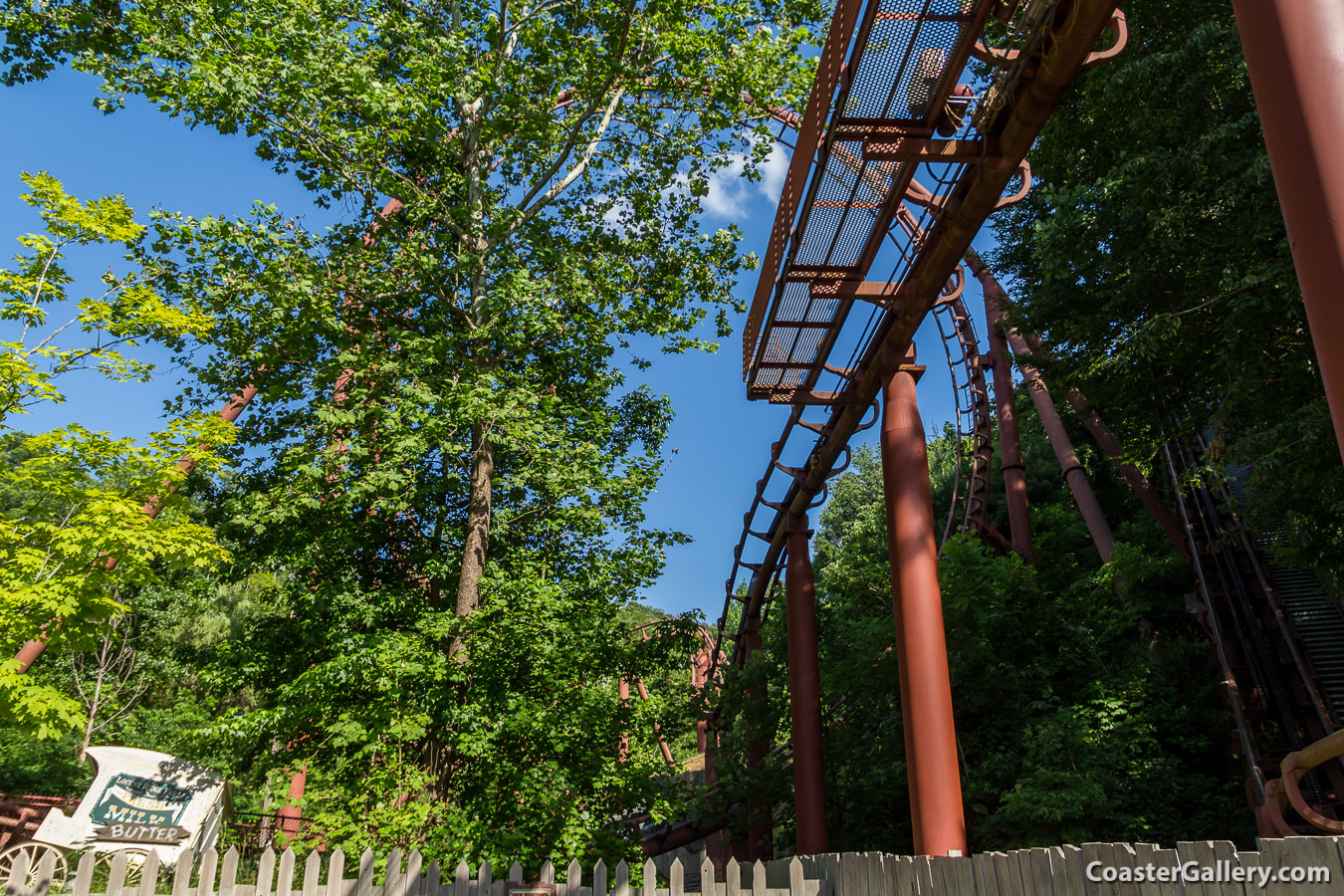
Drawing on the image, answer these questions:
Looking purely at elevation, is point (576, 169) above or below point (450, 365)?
above

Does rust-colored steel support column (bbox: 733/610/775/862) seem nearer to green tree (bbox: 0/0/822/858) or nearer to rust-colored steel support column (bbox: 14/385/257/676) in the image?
green tree (bbox: 0/0/822/858)

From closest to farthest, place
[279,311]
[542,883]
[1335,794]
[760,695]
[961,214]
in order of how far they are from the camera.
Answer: [542,883], [961,214], [1335,794], [279,311], [760,695]

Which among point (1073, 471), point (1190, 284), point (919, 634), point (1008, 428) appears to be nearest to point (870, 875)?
point (919, 634)

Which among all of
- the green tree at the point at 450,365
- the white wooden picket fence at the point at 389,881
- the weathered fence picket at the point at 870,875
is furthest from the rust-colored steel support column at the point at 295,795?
the white wooden picket fence at the point at 389,881

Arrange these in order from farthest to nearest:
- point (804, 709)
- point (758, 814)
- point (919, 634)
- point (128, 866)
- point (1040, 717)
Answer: point (758, 814)
point (804, 709)
point (1040, 717)
point (128, 866)
point (919, 634)

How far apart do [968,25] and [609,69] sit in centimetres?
724

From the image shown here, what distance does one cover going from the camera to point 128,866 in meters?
8.50

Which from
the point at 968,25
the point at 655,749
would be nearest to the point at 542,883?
the point at 968,25

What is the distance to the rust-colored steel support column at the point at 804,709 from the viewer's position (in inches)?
440

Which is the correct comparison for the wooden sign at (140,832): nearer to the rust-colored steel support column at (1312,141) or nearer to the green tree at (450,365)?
the green tree at (450,365)

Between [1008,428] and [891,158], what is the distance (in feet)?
39.1

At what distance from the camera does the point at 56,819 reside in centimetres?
839

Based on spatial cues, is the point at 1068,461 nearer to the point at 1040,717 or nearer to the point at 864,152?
the point at 1040,717

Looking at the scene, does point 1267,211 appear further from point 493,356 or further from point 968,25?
point 493,356
